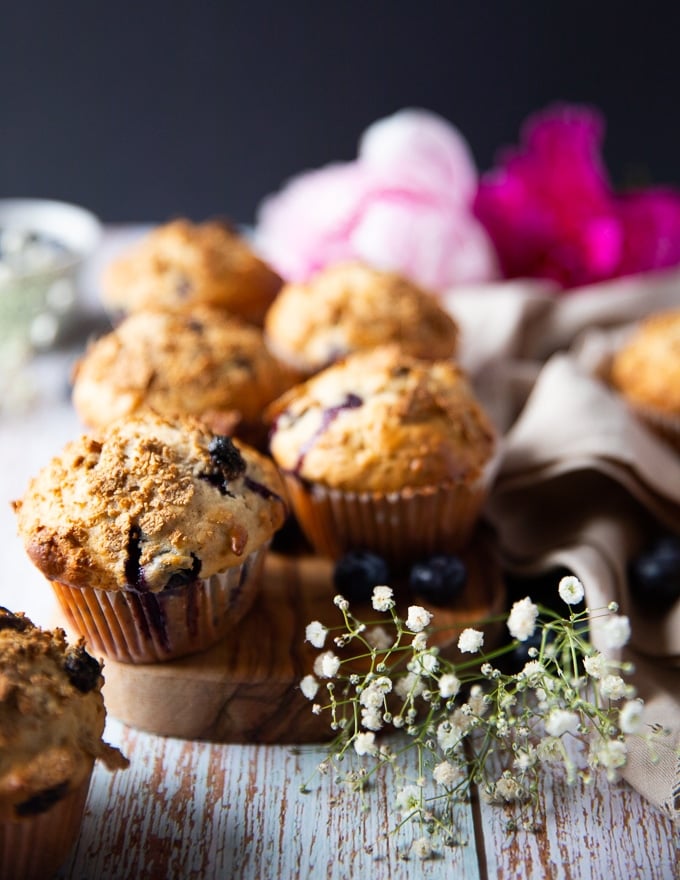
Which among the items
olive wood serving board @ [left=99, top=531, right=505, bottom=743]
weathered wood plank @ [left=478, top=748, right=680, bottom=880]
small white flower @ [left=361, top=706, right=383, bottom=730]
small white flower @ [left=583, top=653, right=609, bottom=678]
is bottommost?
weathered wood plank @ [left=478, top=748, right=680, bottom=880]

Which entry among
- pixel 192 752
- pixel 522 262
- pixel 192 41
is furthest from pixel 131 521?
pixel 192 41

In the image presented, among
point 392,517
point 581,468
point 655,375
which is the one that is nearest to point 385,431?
point 392,517

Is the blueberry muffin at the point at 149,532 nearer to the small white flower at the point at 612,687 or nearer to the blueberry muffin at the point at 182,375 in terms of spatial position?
the blueberry muffin at the point at 182,375

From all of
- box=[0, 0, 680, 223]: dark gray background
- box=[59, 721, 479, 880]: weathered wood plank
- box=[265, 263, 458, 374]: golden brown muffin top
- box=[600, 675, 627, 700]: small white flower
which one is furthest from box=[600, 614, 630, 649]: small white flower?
box=[0, 0, 680, 223]: dark gray background

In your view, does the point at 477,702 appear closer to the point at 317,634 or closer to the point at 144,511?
the point at 317,634

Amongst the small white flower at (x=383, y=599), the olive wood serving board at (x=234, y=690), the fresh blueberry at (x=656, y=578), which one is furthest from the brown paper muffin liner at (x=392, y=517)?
the small white flower at (x=383, y=599)

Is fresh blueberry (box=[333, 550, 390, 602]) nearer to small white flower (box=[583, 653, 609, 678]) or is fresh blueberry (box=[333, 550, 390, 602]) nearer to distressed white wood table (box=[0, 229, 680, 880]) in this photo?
distressed white wood table (box=[0, 229, 680, 880])
